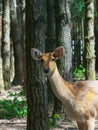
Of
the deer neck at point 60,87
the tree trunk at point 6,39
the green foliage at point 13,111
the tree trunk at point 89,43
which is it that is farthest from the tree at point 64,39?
the tree trunk at point 6,39

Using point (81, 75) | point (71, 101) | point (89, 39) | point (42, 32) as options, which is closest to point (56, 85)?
point (71, 101)

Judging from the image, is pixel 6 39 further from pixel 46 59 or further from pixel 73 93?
pixel 46 59

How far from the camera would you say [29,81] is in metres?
6.48

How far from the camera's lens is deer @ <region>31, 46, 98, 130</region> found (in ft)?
21.1

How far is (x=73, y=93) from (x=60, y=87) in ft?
1.12

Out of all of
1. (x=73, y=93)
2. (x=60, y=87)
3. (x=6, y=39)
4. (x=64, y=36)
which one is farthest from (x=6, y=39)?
(x=60, y=87)

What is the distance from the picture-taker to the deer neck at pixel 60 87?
6.54 metres

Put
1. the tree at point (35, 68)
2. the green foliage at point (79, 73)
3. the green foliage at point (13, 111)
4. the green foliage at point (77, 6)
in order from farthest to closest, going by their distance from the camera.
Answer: the green foliage at point (77, 6) < the green foliage at point (79, 73) < the green foliage at point (13, 111) < the tree at point (35, 68)

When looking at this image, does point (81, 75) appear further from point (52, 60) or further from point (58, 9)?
point (52, 60)

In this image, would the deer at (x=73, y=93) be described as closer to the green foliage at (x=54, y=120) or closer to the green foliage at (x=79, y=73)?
the green foliage at (x=54, y=120)

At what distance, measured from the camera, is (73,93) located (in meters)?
6.89

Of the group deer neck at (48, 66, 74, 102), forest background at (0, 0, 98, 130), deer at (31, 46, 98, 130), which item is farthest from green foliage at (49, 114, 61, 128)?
deer neck at (48, 66, 74, 102)

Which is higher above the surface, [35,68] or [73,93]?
[35,68]

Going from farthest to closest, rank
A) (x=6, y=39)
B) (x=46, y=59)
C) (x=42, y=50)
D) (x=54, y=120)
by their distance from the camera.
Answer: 1. (x=6, y=39)
2. (x=54, y=120)
3. (x=42, y=50)
4. (x=46, y=59)
